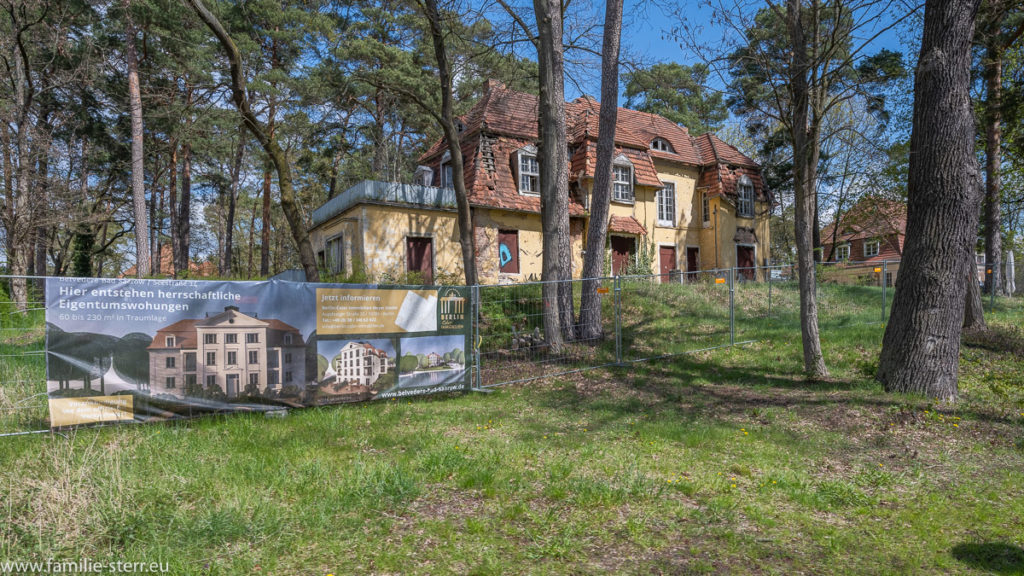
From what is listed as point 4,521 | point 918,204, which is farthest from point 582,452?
point 918,204

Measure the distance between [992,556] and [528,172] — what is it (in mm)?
19281

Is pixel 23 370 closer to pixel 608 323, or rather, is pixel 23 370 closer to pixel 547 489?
pixel 547 489

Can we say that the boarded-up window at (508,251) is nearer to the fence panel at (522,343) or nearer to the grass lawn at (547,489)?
the fence panel at (522,343)

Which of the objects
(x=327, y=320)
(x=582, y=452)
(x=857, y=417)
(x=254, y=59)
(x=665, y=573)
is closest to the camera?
(x=665, y=573)

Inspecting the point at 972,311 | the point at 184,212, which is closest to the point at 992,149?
the point at 972,311

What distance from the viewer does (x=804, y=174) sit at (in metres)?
8.27

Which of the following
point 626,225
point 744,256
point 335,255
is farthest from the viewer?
point 744,256

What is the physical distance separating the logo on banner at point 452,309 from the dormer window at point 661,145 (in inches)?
788

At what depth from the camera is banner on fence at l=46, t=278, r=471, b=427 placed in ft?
18.3

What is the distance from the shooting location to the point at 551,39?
1103cm

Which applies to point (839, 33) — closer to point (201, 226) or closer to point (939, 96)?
point (939, 96)

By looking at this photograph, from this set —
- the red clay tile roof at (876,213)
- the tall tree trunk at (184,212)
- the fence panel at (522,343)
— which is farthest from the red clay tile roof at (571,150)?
the tall tree trunk at (184,212)

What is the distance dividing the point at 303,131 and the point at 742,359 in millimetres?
21769
